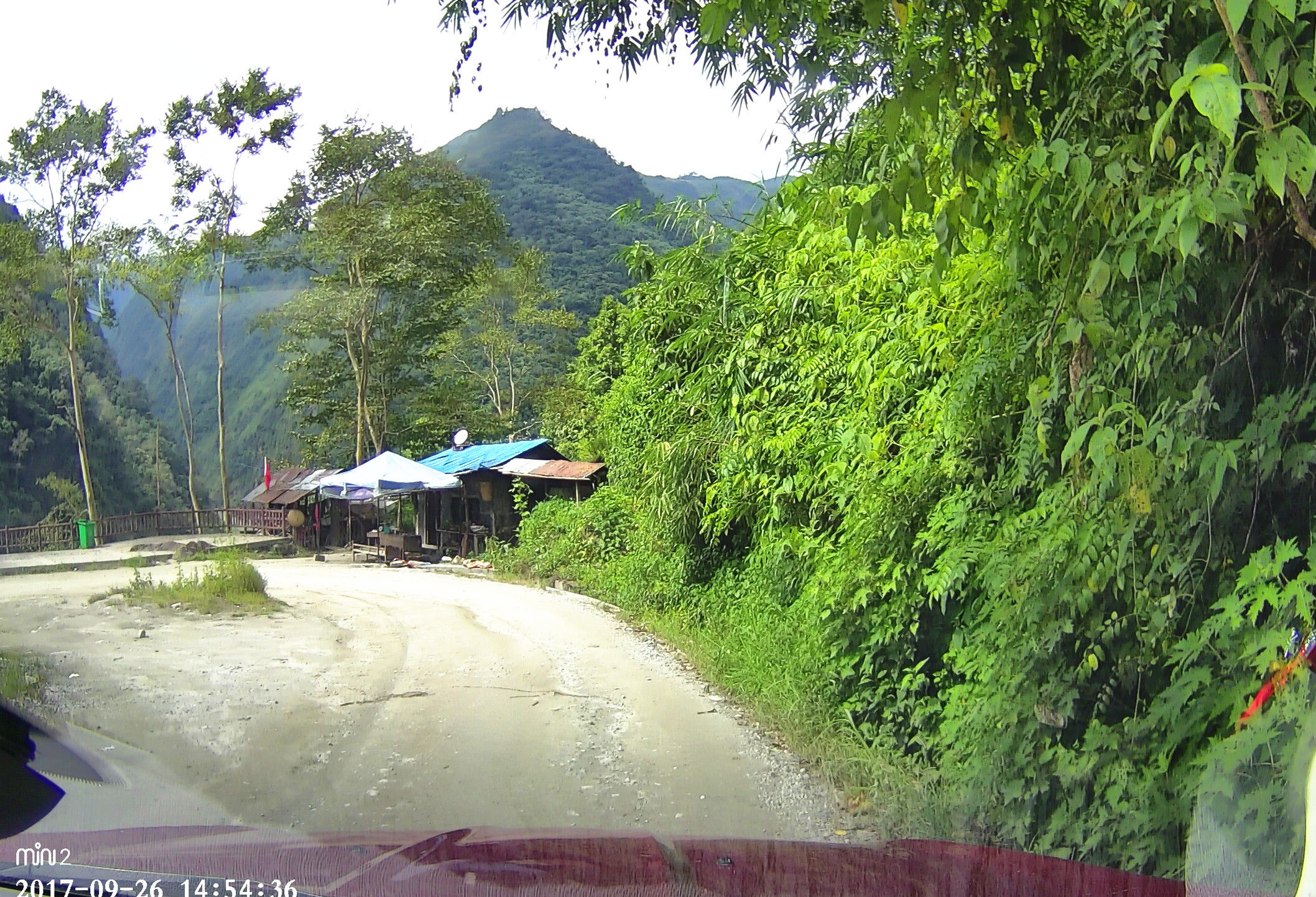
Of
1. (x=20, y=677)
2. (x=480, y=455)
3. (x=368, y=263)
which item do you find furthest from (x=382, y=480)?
(x=480, y=455)

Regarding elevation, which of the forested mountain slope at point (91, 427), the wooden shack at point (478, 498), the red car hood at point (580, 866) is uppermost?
the forested mountain slope at point (91, 427)

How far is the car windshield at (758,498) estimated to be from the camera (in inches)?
74.0

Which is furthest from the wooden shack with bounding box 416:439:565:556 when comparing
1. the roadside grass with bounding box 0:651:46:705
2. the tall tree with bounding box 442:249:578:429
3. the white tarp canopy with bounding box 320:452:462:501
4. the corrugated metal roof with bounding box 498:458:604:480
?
the roadside grass with bounding box 0:651:46:705

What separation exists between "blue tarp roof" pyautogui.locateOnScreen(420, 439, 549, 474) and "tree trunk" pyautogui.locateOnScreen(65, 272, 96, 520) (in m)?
6.74

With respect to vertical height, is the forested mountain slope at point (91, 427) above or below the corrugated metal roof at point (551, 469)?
above

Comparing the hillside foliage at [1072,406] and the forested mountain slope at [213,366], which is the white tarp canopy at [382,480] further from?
the hillside foliage at [1072,406]

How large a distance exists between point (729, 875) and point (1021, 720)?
1.40 m

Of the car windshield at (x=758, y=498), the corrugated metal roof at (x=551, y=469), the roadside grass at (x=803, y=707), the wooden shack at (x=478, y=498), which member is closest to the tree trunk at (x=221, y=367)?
the car windshield at (x=758, y=498)

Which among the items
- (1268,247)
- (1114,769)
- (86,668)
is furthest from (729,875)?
(86,668)

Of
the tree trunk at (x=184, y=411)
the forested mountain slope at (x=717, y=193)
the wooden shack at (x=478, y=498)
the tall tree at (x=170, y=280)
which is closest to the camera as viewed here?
the tall tree at (x=170, y=280)

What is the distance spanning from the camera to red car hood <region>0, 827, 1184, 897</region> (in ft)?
5.26

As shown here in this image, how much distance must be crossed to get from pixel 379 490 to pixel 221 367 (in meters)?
1.98

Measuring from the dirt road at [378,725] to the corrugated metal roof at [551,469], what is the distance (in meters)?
6.66

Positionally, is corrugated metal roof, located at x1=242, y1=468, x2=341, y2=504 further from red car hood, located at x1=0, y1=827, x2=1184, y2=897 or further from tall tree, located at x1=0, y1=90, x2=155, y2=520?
red car hood, located at x1=0, y1=827, x2=1184, y2=897
